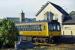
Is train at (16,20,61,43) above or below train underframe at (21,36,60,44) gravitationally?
above

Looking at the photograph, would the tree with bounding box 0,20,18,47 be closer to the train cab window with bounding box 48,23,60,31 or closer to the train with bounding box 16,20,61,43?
the train with bounding box 16,20,61,43

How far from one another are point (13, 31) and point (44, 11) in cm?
2130

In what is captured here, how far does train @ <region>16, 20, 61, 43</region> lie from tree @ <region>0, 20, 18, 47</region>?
3625 mm

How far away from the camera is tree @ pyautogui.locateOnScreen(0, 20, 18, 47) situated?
43938 mm

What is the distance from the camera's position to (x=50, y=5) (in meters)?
65.1

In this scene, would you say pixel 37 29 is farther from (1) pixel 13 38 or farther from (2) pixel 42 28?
(1) pixel 13 38

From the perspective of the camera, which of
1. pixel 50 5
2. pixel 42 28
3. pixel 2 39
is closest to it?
pixel 2 39

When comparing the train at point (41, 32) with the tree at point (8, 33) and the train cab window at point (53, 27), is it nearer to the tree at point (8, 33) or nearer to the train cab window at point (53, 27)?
the train cab window at point (53, 27)

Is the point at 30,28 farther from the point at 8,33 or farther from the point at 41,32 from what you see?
the point at 8,33

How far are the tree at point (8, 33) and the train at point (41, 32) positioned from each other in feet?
11.9

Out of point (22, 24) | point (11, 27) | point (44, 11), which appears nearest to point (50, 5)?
point (44, 11)

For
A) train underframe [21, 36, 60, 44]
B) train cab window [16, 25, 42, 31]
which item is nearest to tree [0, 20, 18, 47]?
train cab window [16, 25, 42, 31]

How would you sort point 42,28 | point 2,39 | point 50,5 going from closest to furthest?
1. point 2,39
2. point 42,28
3. point 50,5

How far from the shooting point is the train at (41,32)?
1906 inches
